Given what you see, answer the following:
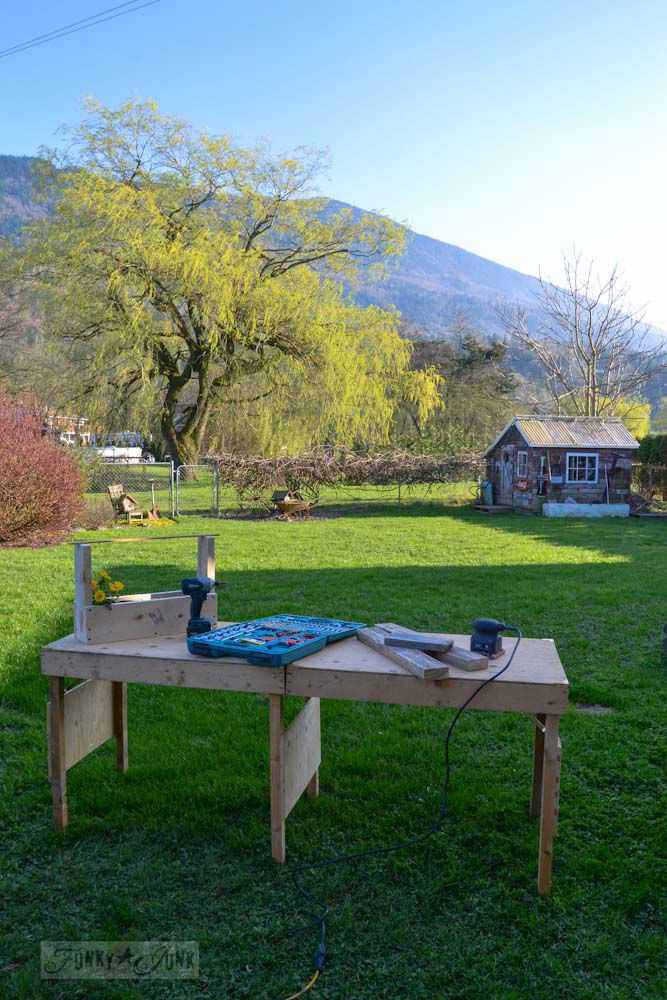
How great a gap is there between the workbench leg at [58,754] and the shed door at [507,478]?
18718mm

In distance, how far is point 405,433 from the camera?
40094 millimetres

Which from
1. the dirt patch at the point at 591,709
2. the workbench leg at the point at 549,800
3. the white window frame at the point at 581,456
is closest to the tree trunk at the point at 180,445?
the white window frame at the point at 581,456

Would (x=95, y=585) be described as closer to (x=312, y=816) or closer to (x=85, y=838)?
(x=85, y=838)

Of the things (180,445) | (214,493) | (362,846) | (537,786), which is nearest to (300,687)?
(362,846)

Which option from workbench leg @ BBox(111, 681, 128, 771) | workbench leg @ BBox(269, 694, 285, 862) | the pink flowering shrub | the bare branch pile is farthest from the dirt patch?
the bare branch pile

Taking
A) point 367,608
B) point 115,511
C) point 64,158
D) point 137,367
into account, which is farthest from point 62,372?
point 367,608

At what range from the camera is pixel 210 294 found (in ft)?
69.9

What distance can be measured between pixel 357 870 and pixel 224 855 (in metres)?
0.60

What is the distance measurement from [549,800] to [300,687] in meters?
1.10

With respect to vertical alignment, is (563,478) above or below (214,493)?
above

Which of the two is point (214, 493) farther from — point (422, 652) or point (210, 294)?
point (422, 652)

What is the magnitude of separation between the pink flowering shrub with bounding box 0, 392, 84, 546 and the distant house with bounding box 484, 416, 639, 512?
12.1m

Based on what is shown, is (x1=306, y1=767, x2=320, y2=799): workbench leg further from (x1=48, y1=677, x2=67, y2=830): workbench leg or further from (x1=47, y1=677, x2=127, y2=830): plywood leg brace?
(x1=48, y1=677, x2=67, y2=830): workbench leg

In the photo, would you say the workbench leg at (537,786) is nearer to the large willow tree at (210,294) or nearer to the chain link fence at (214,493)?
the chain link fence at (214,493)
